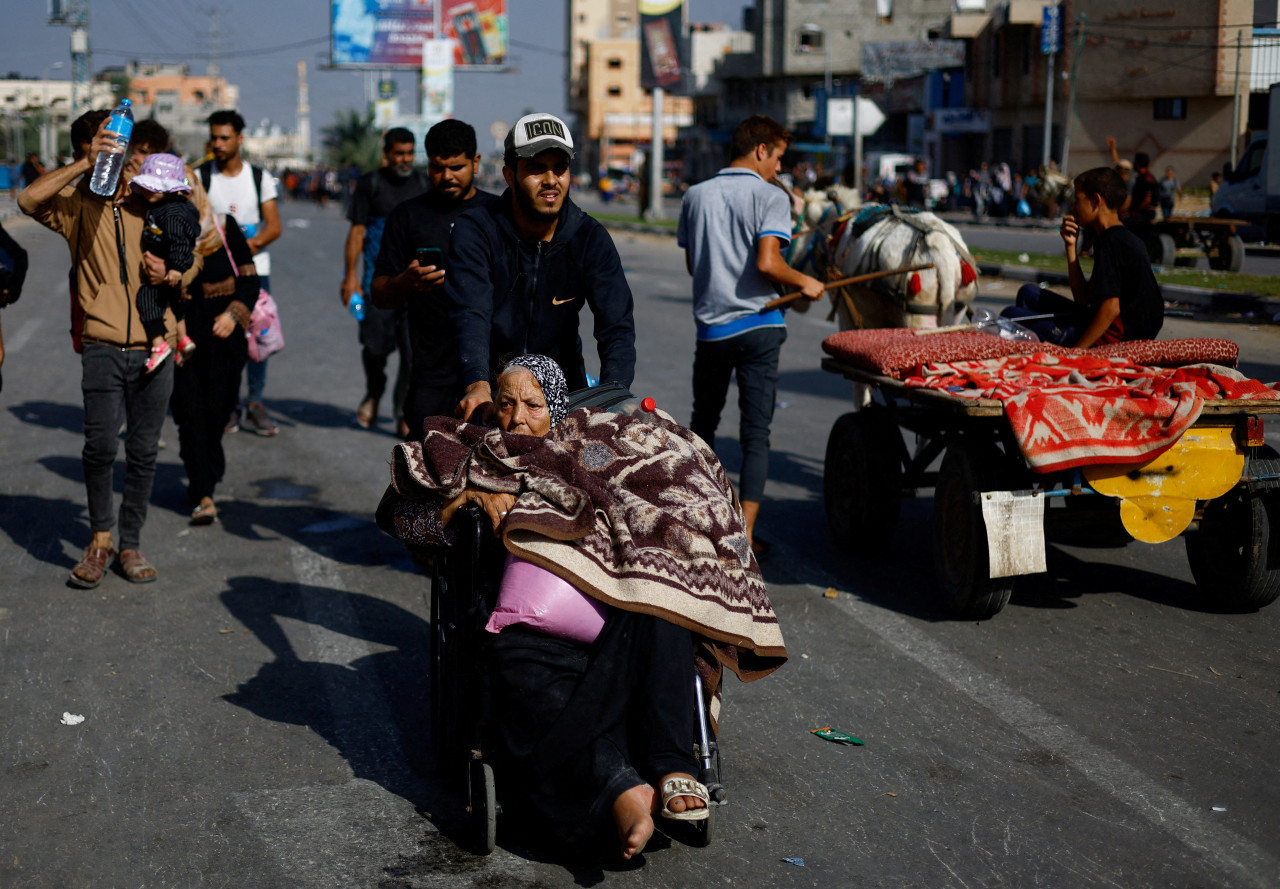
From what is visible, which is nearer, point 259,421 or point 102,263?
point 102,263

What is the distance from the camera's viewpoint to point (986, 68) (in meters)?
54.9

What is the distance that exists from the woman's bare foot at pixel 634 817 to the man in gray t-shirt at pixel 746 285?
9.84 feet

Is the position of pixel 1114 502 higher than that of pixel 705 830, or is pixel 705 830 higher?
pixel 1114 502

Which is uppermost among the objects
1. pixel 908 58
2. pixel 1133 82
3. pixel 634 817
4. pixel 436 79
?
pixel 908 58

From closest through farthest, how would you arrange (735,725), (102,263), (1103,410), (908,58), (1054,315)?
(735,725) → (1103,410) → (102,263) → (1054,315) → (908,58)

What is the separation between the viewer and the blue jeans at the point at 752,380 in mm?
6508

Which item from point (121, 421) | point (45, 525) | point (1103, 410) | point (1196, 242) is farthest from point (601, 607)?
point (1196, 242)

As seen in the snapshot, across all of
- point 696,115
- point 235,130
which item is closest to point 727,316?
point 235,130

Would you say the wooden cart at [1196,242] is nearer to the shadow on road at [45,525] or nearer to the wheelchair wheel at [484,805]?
the shadow on road at [45,525]

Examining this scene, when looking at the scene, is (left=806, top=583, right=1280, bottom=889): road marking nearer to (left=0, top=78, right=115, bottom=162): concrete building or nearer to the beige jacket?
the beige jacket

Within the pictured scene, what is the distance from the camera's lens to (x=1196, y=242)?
22.2m

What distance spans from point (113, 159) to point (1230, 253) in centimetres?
1868

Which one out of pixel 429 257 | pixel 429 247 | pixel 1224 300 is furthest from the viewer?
pixel 1224 300

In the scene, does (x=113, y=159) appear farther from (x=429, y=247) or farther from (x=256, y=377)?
(x=256, y=377)
